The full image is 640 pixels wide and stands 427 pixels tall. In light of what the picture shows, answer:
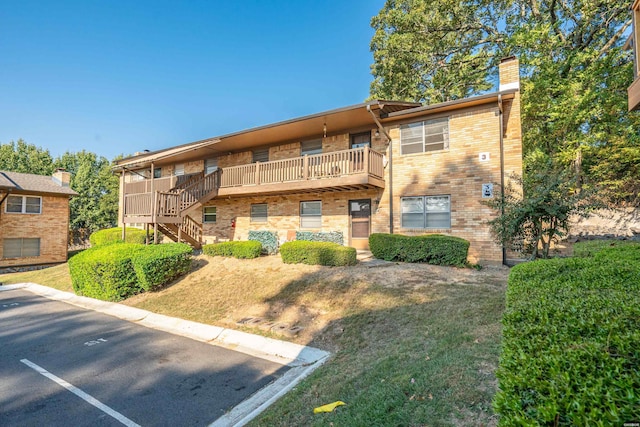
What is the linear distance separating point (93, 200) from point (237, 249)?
29164mm

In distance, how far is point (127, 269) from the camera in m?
10.5

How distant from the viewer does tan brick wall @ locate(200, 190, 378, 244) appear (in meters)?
14.1

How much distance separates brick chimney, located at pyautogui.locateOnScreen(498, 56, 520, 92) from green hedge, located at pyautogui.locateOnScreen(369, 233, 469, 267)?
6254 millimetres

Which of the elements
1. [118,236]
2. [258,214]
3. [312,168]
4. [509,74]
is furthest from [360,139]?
[118,236]

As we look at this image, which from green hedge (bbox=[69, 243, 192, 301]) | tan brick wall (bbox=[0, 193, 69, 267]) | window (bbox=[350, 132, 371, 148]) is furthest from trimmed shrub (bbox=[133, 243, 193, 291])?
tan brick wall (bbox=[0, 193, 69, 267])

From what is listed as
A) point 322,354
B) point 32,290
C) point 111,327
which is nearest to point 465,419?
point 322,354

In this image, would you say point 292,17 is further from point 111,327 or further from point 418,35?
point 111,327

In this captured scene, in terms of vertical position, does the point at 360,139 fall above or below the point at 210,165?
above

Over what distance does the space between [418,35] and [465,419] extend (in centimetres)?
2417

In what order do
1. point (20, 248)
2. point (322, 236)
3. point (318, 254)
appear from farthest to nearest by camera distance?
point (20, 248) < point (322, 236) < point (318, 254)

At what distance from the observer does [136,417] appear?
13.2 ft

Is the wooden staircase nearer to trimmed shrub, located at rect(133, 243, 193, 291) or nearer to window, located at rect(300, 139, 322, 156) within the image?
trimmed shrub, located at rect(133, 243, 193, 291)

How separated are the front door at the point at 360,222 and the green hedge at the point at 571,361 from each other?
1076cm

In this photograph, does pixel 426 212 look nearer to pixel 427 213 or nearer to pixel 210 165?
pixel 427 213
